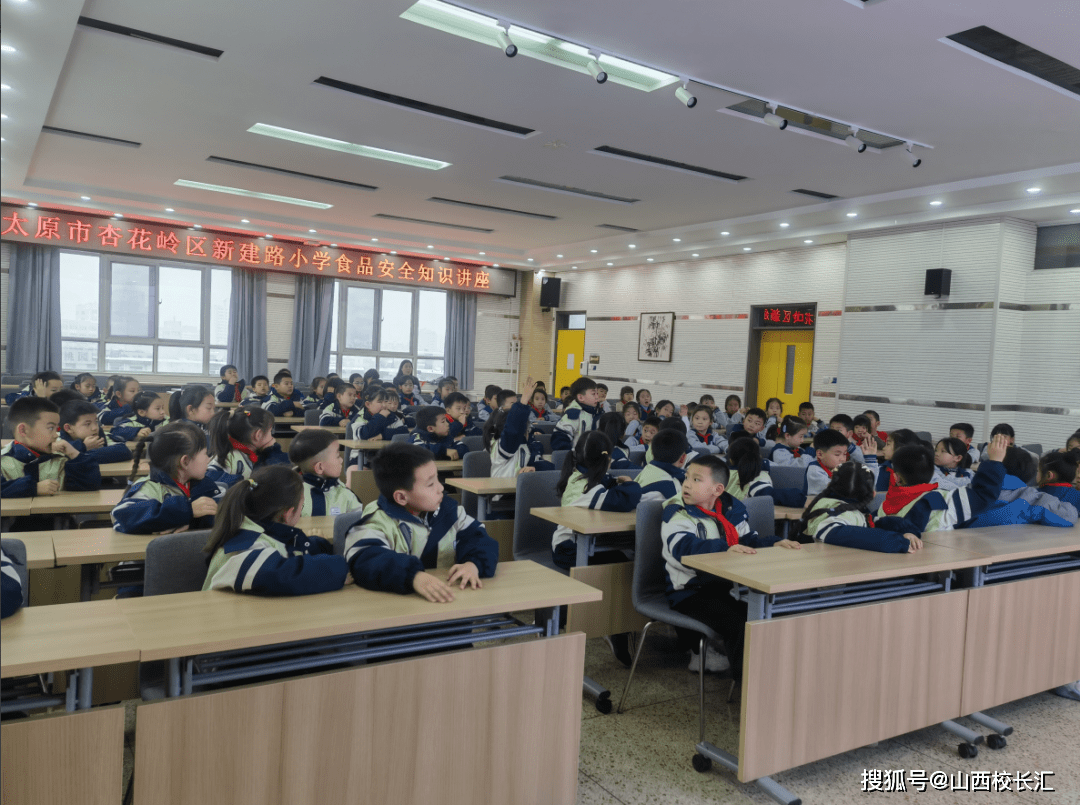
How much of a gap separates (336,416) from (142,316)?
5826mm

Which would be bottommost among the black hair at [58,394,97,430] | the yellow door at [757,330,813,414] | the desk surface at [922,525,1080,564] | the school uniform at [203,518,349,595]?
the desk surface at [922,525,1080,564]

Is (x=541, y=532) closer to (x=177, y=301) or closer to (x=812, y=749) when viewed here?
(x=812, y=749)

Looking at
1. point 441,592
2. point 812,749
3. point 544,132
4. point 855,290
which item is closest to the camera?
point 441,592

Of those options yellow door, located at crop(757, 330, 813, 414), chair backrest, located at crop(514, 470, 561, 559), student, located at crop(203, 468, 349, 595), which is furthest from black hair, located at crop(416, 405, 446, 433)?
yellow door, located at crop(757, 330, 813, 414)

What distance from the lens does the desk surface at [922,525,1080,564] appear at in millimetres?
3260

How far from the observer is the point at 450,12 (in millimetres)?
4332

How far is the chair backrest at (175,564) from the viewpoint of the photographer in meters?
2.42

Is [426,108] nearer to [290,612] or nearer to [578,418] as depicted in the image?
[578,418]

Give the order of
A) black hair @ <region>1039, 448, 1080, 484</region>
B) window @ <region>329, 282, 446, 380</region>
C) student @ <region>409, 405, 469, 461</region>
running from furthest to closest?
window @ <region>329, 282, 446, 380</region>
student @ <region>409, 405, 469, 461</region>
black hair @ <region>1039, 448, 1080, 484</region>

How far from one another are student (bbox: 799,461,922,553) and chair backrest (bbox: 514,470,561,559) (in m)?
1.46

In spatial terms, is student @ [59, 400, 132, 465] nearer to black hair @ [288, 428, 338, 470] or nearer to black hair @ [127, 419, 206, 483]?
black hair @ [127, 419, 206, 483]

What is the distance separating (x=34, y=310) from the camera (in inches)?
430

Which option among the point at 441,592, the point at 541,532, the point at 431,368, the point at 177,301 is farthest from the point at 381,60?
the point at 431,368

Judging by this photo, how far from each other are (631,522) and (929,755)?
5.08ft
